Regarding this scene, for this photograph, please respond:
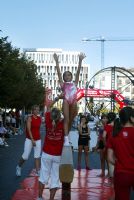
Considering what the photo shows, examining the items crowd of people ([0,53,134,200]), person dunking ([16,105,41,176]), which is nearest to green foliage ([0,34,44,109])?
person dunking ([16,105,41,176])

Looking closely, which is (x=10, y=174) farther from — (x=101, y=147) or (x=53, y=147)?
(x=53, y=147)

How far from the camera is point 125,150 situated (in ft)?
19.9

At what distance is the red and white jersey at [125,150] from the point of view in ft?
19.8

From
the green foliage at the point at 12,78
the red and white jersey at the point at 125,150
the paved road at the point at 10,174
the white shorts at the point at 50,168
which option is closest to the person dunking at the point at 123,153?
the red and white jersey at the point at 125,150

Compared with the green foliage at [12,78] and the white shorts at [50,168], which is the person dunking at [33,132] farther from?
the green foliage at [12,78]

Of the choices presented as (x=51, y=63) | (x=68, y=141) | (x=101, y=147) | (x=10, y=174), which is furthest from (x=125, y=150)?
(x=51, y=63)

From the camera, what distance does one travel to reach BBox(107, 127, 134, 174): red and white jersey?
604cm

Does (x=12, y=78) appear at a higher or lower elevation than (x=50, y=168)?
higher

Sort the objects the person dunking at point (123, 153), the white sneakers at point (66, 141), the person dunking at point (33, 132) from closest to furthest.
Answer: the person dunking at point (123, 153) < the white sneakers at point (66, 141) < the person dunking at point (33, 132)

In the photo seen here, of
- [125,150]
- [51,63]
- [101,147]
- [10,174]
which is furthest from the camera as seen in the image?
[51,63]

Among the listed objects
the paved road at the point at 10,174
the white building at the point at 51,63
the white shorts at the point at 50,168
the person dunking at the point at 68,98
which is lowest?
the paved road at the point at 10,174

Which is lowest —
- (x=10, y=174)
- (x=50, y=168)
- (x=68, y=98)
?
(x=10, y=174)

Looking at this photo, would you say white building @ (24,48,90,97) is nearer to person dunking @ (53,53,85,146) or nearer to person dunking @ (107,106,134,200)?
person dunking @ (53,53,85,146)

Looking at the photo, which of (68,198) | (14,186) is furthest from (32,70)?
(68,198)
